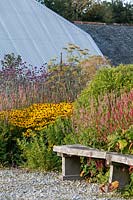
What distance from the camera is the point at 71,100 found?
1233cm

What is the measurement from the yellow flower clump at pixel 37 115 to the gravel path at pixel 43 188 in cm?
135

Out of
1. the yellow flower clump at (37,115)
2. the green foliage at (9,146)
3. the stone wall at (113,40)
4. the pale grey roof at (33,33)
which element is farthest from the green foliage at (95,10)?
the green foliage at (9,146)

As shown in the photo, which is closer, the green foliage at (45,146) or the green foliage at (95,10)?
the green foliage at (45,146)

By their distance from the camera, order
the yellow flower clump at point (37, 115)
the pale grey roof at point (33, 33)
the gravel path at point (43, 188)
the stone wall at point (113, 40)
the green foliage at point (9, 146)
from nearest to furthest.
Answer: the gravel path at point (43, 188), the green foliage at point (9, 146), the yellow flower clump at point (37, 115), the pale grey roof at point (33, 33), the stone wall at point (113, 40)

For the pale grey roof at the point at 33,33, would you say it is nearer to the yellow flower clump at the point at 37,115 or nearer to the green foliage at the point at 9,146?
the yellow flower clump at the point at 37,115

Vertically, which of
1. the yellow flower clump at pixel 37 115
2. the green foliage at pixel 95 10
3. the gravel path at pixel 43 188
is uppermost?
the green foliage at pixel 95 10

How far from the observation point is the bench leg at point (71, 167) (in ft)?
26.8

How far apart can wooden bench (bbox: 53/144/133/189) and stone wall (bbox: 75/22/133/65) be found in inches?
777

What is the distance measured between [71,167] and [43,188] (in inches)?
31.6

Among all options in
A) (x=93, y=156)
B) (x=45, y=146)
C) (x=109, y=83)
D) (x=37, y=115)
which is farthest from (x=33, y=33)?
(x=93, y=156)

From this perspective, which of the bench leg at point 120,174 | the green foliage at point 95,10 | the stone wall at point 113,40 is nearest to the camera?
the bench leg at point 120,174

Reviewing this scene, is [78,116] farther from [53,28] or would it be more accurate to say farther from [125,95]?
[53,28]

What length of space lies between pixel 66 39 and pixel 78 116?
47.5ft

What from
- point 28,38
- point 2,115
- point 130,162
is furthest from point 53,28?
point 130,162
